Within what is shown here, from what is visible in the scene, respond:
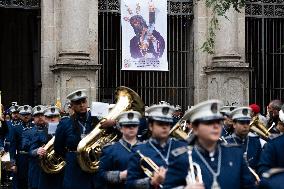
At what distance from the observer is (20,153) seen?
16.2 m

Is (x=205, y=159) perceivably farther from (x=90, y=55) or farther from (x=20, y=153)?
(x=90, y=55)

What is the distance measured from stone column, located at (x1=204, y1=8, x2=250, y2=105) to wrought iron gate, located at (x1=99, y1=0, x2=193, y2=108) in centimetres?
127

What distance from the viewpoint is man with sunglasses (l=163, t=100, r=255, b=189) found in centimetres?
554

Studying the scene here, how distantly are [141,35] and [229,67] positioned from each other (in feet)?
8.61

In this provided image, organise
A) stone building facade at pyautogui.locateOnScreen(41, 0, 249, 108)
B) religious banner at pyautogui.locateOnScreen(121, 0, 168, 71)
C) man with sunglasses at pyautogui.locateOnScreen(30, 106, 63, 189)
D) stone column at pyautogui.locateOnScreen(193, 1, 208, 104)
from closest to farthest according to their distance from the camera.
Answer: man with sunglasses at pyautogui.locateOnScreen(30, 106, 63, 189), stone building facade at pyautogui.locateOnScreen(41, 0, 249, 108), religious banner at pyautogui.locateOnScreen(121, 0, 168, 71), stone column at pyautogui.locateOnScreen(193, 1, 208, 104)

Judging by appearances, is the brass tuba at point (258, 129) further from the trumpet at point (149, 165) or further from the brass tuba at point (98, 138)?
the trumpet at point (149, 165)

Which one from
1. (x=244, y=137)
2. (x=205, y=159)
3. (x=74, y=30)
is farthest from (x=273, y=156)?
(x=74, y=30)

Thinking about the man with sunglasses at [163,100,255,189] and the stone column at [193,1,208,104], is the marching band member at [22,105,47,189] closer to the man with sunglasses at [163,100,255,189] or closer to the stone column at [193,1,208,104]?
the man with sunglasses at [163,100,255,189]

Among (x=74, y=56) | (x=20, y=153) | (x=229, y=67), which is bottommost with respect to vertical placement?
(x=20, y=153)

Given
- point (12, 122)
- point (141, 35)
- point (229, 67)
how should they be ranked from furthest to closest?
point (229, 67)
point (141, 35)
point (12, 122)

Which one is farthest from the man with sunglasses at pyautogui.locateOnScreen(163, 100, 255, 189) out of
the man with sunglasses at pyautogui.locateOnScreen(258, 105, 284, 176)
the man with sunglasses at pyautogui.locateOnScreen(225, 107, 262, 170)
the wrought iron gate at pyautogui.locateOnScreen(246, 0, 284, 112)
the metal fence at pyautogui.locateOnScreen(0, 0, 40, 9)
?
the wrought iron gate at pyautogui.locateOnScreen(246, 0, 284, 112)

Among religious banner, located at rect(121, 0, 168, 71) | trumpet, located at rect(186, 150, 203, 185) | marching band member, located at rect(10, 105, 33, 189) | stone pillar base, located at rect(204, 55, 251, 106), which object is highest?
religious banner, located at rect(121, 0, 168, 71)

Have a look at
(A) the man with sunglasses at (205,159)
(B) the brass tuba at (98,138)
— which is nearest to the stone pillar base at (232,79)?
(B) the brass tuba at (98,138)

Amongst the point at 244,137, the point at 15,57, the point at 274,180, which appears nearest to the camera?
the point at 274,180
